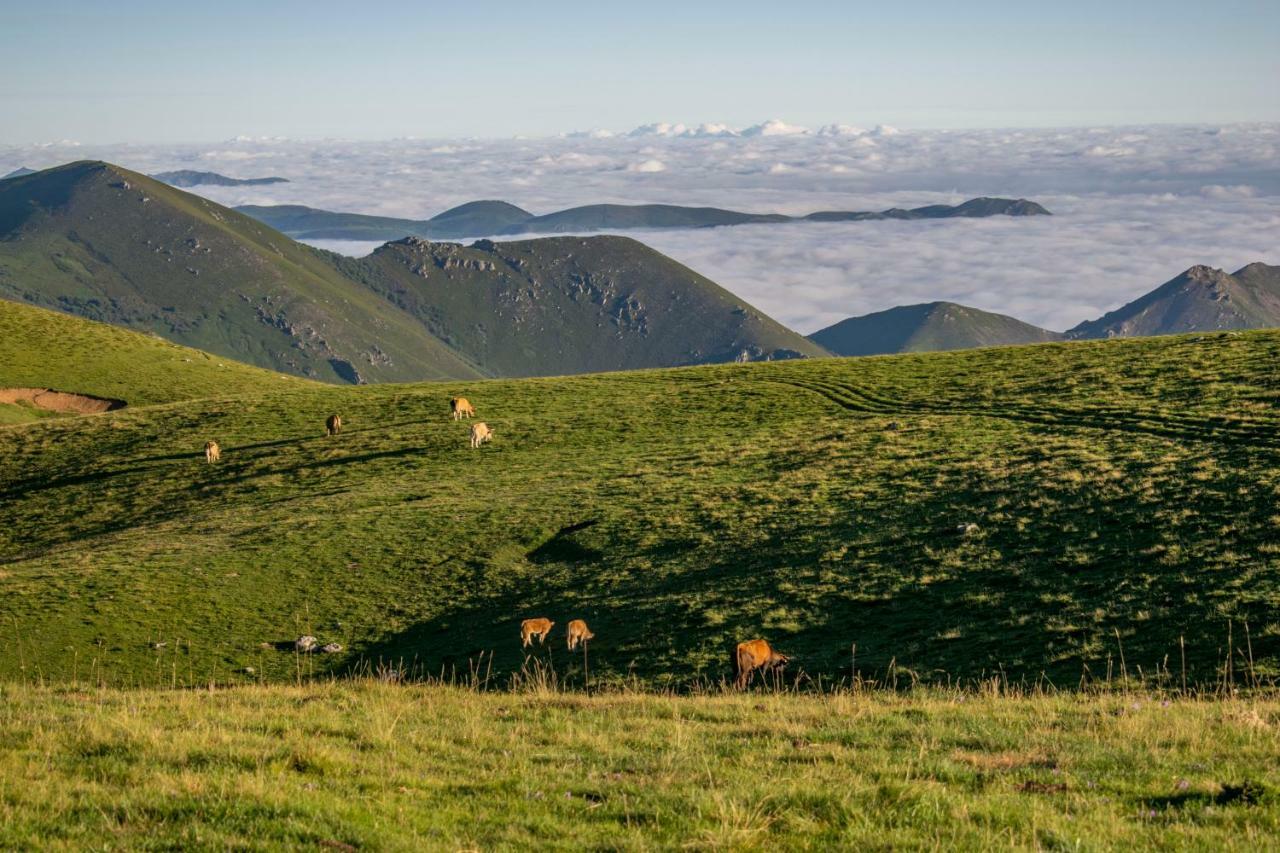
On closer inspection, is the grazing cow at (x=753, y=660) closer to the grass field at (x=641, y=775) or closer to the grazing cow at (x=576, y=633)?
the grass field at (x=641, y=775)

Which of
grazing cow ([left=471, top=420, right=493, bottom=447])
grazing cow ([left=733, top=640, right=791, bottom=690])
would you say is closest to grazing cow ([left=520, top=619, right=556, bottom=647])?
grazing cow ([left=733, top=640, right=791, bottom=690])

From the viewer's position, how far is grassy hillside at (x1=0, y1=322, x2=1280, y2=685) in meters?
27.4

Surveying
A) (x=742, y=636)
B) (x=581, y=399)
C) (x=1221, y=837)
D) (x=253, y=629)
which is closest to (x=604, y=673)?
(x=742, y=636)

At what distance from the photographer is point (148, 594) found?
3572 cm

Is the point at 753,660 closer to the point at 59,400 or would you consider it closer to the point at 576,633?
the point at 576,633

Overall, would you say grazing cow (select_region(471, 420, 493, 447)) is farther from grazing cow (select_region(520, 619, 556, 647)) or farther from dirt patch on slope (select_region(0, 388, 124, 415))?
dirt patch on slope (select_region(0, 388, 124, 415))

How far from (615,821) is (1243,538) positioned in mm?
25542

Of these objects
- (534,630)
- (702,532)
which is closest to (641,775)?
(534,630)

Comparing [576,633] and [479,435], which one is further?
[479,435]

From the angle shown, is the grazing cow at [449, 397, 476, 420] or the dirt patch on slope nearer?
the grazing cow at [449, 397, 476, 420]

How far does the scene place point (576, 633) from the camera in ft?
95.1

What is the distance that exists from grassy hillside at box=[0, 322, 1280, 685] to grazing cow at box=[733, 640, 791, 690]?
1.51 metres

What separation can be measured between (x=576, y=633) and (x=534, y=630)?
1.31 metres

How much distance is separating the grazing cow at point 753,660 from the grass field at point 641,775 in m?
4.98
